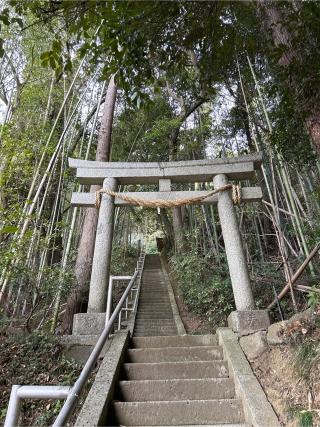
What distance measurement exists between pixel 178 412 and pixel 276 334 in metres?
1.37

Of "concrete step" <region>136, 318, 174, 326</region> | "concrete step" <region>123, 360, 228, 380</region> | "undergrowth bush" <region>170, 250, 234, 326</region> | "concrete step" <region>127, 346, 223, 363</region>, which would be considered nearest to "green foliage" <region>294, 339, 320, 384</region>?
"concrete step" <region>123, 360, 228, 380</region>

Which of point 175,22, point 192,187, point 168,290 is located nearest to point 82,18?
point 175,22

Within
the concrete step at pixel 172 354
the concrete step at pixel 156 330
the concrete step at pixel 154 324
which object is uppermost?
the concrete step at pixel 154 324

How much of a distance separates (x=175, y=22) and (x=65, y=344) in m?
4.37

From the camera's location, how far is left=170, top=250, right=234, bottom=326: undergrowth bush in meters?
6.44

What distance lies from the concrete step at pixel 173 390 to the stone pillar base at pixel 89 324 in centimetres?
100

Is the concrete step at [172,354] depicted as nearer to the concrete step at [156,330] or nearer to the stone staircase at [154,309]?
the stone staircase at [154,309]

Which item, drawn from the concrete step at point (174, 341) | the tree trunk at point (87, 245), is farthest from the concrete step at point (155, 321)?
the concrete step at point (174, 341)

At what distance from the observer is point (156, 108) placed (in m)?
11.0

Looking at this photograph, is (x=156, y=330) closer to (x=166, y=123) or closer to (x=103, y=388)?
(x=103, y=388)

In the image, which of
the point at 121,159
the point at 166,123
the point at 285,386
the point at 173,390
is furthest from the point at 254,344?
Answer: the point at 121,159

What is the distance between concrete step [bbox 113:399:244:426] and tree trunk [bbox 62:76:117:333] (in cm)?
281

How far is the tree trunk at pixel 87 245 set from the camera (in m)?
5.35

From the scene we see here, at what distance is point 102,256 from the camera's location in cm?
436
